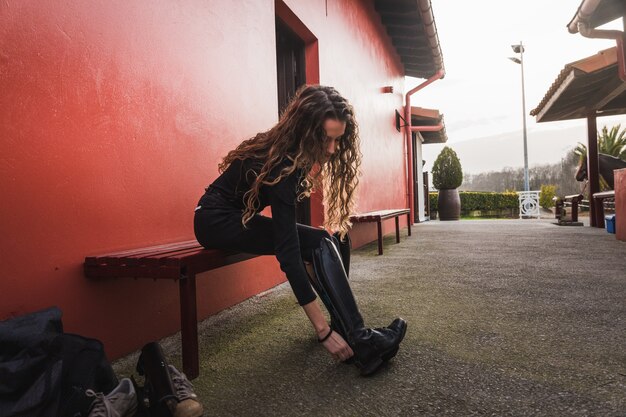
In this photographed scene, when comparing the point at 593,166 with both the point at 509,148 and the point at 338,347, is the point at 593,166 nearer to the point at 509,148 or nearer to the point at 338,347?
the point at 338,347

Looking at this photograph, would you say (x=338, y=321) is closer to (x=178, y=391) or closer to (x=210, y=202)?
(x=178, y=391)

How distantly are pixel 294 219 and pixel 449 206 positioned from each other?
37.7ft

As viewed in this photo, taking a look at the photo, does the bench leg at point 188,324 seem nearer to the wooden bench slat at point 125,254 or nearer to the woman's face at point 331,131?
the wooden bench slat at point 125,254

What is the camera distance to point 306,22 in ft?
12.8

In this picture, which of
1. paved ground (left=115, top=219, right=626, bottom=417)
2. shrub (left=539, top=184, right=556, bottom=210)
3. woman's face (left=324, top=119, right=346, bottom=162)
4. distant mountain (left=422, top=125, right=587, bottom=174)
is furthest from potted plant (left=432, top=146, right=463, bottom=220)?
distant mountain (left=422, top=125, right=587, bottom=174)

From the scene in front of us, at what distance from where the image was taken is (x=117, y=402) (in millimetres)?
1131

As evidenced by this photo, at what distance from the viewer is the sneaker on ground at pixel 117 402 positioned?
3.58 feet

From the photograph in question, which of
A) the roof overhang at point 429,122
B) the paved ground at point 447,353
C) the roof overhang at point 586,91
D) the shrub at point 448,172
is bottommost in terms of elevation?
the paved ground at point 447,353

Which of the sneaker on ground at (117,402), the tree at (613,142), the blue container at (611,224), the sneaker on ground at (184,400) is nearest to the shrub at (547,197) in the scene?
the tree at (613,142)

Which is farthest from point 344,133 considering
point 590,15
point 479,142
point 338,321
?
point 479,142

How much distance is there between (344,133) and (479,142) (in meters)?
44.3

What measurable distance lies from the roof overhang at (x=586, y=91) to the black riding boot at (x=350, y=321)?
19.6ft

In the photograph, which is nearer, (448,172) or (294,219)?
(294,219)

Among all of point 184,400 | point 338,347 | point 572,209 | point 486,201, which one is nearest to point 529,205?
point 486,201
